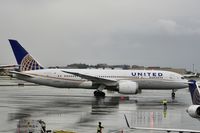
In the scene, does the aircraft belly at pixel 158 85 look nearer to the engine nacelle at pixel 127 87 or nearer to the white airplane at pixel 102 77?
the white airplane at pixel 102 77

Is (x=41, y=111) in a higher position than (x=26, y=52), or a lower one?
lower

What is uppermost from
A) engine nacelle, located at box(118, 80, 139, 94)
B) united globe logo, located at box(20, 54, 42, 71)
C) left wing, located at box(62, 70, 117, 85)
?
united globe logo, located at box(20, 54, 42, 71)

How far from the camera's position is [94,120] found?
21.3 meters

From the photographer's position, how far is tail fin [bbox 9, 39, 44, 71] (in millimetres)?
42500

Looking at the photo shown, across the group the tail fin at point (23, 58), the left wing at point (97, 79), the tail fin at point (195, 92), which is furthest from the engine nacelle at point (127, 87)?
the tail fin at point (195, 92)

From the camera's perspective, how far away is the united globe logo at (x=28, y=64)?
139 feet

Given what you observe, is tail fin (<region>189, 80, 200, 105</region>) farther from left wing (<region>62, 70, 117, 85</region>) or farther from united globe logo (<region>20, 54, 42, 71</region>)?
united globe logo (<region>20, 54, 42, 71</region>)

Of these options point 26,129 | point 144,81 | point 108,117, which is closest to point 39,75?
point 144,81

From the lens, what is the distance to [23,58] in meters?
42.6

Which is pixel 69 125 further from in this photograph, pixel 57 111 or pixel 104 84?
pixel 104 84

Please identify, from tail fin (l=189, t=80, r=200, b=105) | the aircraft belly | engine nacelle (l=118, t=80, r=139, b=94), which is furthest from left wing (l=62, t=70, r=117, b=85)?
tail fin (l=189, t=80, r=200, b=105)

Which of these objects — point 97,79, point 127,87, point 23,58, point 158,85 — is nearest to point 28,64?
point 23,58

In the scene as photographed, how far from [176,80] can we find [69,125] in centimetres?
2477

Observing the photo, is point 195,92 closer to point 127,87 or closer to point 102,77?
point 127,87
